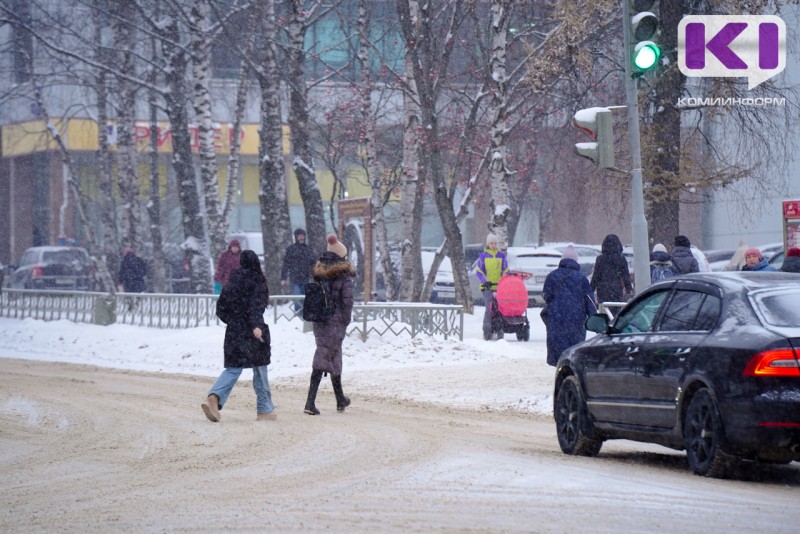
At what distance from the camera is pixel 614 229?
55781 mm

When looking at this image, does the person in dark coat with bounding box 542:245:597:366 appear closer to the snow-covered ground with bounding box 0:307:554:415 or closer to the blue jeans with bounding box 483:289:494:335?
the snow-covered ground with bounding box 0:307:554:415

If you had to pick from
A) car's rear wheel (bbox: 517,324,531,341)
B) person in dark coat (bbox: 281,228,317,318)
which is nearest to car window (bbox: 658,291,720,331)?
car's rear wheel (bbox: 517,324,531,341)

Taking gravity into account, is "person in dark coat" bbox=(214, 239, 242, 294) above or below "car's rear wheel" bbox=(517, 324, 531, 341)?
above

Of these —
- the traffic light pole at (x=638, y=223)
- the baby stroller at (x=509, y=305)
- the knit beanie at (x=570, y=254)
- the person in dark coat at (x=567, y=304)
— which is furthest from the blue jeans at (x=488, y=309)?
the traffic light pole at (x=638, y=223)

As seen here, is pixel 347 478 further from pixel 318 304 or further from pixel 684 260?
pixel 684 260

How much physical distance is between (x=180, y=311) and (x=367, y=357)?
5.47m

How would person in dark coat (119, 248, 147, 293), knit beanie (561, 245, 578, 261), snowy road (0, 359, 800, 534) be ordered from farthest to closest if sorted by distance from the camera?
person in dark coat (119, 248, 147, 293) → knit beanie (561, 245, 578, 261) → snowy road (0, 359, 800, 534)

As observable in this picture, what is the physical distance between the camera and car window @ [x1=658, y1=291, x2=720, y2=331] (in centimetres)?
1011

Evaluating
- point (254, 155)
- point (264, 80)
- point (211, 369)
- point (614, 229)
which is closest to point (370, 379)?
point (211, 369)

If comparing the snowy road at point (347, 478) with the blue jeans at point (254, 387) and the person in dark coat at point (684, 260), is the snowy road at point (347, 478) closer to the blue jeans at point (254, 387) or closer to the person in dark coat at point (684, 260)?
the blue jeans at point (254, 387)

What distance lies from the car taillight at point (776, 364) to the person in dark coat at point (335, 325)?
7.09 meters

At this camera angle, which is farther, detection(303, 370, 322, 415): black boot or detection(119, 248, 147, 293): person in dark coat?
detection(119, 248, 147, 293): person in dark coat

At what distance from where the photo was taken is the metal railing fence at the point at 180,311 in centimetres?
2278

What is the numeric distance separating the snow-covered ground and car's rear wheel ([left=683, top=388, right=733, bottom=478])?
19.8 feet
